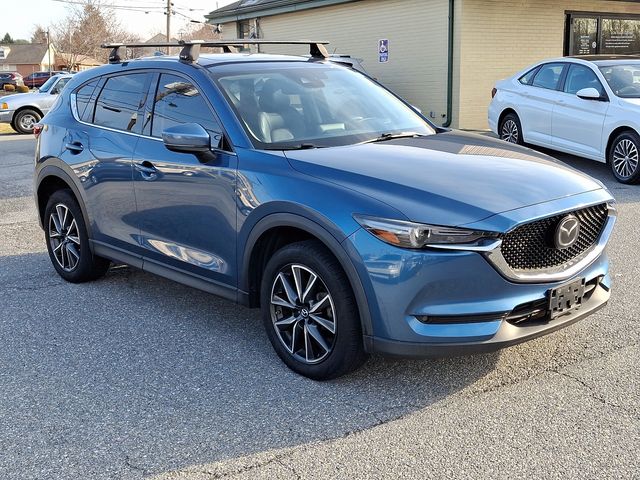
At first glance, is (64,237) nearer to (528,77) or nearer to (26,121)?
(528,77)

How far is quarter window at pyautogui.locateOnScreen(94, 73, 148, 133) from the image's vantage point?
5273 millimetres

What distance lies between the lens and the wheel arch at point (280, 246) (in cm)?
370

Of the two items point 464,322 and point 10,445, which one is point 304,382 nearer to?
point 464,322

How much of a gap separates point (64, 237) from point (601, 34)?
1664cm

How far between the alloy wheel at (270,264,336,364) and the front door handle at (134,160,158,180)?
1302 millimetres

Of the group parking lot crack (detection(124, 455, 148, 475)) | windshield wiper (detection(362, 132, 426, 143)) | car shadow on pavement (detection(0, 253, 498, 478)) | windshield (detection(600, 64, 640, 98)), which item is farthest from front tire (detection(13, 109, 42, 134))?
parking lot crack (detection(124, 455, 148, 475))

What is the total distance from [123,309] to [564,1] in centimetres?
1588

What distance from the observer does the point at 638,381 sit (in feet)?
13.0

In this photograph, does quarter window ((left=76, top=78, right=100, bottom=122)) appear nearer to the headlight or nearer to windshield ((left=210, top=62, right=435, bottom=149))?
windshield ((left=210, top=62, right=435, bottom=149))

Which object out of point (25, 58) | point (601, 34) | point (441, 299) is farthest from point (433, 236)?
point (25, 58)

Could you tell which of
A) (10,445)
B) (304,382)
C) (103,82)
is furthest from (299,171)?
(103,82)

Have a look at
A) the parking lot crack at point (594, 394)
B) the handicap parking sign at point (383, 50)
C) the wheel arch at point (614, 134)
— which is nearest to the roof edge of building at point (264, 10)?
the handicap parking sign at point (383, 50)

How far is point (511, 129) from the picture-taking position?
12.5 metres

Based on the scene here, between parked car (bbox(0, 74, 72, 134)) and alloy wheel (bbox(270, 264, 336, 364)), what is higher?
parked car (bbox(0, 74, 72, 134))
